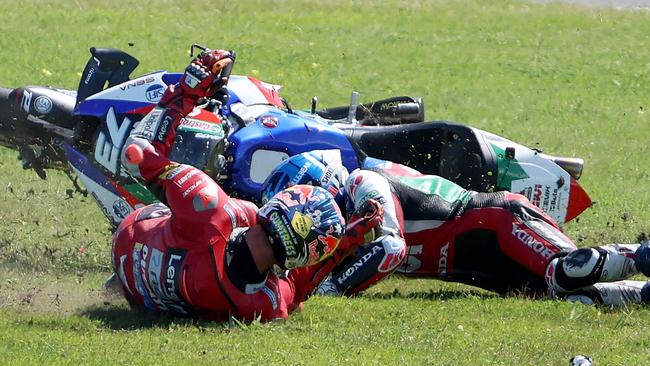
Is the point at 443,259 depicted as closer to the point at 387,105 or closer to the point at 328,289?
the point at 328,289

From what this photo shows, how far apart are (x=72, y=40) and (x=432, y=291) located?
479 inches

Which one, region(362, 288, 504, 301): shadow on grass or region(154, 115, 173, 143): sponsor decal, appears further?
region(362, 288, 504, 301): shadow on grass

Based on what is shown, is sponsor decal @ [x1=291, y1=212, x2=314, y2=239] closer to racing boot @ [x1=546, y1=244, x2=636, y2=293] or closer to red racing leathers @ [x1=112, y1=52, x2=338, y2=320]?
red racing leathers @ [x1=112, y1=52, x2=338, y2=320]

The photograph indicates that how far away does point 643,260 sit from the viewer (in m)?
8.80

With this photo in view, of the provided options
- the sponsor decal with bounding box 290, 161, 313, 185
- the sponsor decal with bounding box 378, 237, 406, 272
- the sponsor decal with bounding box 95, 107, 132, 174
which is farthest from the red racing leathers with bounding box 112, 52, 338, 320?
the sponsor decal with bounding box 95, 107, 132, 174

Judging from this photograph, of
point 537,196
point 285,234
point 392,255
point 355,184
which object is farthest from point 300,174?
point 537,196

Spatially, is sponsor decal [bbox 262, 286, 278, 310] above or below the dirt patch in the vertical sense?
above

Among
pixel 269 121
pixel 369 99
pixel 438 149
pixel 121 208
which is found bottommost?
pixel 369 99

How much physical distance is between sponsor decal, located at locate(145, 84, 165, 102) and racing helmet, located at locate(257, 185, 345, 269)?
2.98 meters

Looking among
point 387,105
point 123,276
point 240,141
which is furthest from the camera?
point 387,105

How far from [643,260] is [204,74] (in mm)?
3263

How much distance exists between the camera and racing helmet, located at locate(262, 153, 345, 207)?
945 cm

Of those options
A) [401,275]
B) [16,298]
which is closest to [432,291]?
[401,275]

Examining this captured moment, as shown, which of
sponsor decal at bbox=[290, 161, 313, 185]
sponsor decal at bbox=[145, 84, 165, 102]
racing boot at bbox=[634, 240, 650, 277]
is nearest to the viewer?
racing boot at bbox=[634, 240, 650, 277]
